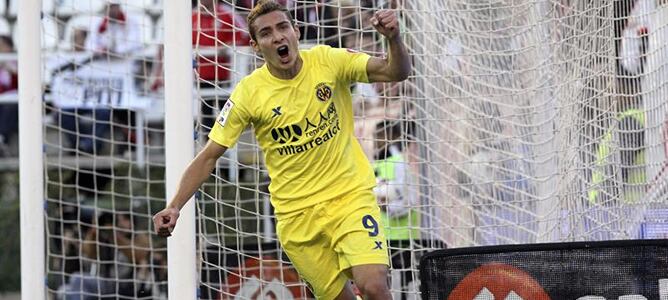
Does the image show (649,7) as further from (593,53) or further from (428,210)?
(428,210)

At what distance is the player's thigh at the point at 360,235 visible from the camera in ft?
18.9

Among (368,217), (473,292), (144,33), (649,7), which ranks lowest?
(473,292)

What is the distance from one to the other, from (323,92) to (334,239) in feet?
2.11

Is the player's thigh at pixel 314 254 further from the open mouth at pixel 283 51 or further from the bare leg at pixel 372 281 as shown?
the open mouth at pixel 283 51

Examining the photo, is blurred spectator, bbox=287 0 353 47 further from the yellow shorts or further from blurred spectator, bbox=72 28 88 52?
blurred spectator, bbox=72 28 88 52

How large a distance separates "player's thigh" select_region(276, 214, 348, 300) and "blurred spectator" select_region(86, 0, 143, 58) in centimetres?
578

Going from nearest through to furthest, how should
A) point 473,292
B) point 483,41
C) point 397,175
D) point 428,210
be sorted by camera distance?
point 473,292 → point 483,41 → point 428,210 → point 397,175

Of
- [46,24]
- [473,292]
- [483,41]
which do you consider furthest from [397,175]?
[473,292]

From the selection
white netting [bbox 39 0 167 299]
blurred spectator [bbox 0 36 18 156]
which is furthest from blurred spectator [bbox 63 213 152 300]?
blurred spectator [bbox 0 36 18 156]

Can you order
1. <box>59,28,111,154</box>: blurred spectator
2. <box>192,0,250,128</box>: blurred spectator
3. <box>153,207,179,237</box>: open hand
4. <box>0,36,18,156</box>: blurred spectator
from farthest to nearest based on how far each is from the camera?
<box>0,36,18,156</box>: blurred spectator < <box>59,28,111,154</box>: blurred spectator < <box>192,0,250,128</box>: blurred spectator < <box>153,207,179,237</box>: open hand

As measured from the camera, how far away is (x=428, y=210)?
346 inches

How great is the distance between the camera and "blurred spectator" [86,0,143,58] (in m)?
11.6

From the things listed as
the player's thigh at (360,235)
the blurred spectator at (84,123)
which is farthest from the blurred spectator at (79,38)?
the player's thigh at (360,235)

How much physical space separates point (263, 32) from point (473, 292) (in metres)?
1.55
